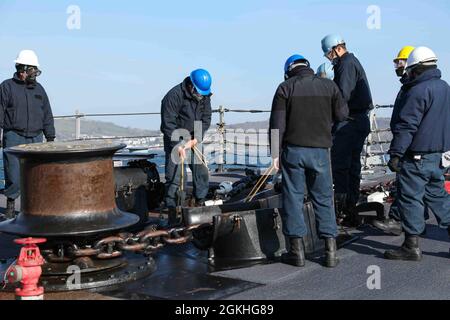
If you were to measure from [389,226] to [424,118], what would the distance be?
1376mm

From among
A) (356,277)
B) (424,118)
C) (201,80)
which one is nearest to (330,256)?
(356,277)

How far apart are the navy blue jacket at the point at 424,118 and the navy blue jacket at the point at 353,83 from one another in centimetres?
122

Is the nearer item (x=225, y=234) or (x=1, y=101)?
(x=225, y=234)

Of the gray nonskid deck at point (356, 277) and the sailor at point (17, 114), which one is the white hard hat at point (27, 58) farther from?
the gray nonskid deck at point (356, 277)

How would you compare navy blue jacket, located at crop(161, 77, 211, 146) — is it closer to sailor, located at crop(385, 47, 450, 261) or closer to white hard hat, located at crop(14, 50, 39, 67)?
white hard hat, located at crop(14, 50, 39, 67)

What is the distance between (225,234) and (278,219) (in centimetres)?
49

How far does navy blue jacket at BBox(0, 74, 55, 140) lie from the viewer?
281 inches

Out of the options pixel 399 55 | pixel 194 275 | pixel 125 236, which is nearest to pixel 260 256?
pixel 194 275

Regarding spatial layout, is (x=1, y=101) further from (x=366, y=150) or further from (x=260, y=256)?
(x=366, y=150)

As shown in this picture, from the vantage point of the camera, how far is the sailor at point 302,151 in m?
4.82

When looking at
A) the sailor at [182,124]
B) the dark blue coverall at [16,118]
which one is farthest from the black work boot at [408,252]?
the dark blue coverall at [16,118]

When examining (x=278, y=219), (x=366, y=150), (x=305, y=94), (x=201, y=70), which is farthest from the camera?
(x=366, y=150)

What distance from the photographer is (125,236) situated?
468cm

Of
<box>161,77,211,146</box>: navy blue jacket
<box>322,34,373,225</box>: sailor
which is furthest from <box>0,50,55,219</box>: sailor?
<box>322,34,373,225</box>: sailor
